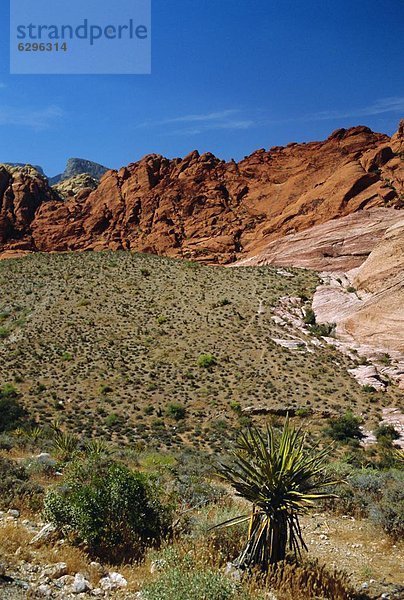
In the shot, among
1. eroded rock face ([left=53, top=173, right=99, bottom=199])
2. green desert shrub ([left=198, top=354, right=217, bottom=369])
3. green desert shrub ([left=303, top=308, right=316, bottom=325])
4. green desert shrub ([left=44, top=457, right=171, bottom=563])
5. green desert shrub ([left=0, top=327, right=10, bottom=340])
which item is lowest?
green desert shrub ([left=44, top=457, right=171, bottom=563])

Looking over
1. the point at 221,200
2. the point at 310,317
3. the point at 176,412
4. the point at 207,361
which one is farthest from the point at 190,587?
the point at 221,200

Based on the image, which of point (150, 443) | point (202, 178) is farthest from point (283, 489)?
point (202, 178)

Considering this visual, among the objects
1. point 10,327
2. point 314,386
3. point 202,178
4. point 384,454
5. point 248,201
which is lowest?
point 384,454

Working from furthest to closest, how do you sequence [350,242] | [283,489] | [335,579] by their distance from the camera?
[350,242], [283,489], [335,579]

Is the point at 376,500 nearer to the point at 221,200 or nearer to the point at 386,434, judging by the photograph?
the point at 386,434

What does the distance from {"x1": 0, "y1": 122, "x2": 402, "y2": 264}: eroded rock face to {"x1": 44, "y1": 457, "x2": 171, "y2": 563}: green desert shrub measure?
43930 mm

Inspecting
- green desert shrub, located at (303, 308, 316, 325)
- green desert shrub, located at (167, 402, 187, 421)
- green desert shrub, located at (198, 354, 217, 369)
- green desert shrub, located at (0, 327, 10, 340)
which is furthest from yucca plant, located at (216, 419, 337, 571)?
green desert shrub, located at (0, 327, 10, 340)

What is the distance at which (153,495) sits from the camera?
26.0 ft

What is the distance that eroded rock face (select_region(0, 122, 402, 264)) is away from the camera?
50.6 meters

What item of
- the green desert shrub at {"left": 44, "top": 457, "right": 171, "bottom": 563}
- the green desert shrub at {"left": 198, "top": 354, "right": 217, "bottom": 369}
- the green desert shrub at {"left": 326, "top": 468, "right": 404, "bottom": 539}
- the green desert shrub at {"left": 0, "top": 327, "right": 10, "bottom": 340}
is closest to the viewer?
the green desert shrub at {"left": 44, "top": 457, "right": 171, "bottom": 563}

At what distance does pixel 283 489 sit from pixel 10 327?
101ft

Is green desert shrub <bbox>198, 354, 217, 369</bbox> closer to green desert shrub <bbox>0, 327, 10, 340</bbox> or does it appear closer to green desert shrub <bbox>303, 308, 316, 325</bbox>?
green desert shrub <bbox>303, 308, 316, 325</bbox>

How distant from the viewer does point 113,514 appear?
7.24 meters

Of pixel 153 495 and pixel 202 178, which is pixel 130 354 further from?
pixel 202 178
